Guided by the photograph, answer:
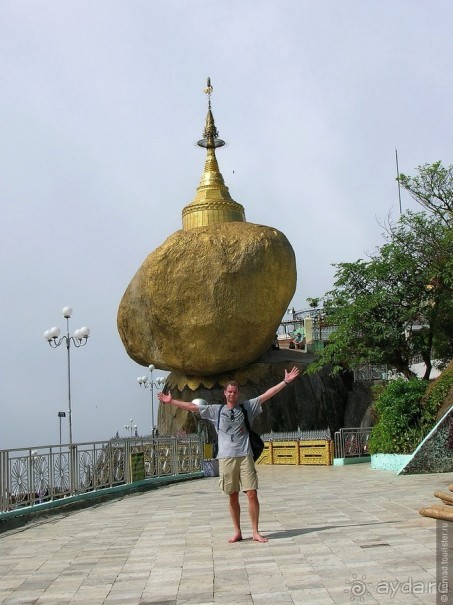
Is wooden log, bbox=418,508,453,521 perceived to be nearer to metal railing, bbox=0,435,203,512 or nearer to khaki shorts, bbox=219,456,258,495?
khaki shorts, bbox=219,456,258,495

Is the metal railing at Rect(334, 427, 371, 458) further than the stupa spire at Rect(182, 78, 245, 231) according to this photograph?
No

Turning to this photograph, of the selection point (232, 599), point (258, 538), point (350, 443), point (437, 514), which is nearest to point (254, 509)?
point (258, 538)

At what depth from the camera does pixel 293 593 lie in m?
4.77

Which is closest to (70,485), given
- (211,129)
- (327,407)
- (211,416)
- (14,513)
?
(14,513)

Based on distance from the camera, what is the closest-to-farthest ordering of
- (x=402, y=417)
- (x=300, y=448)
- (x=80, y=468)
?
(x=80, y=468)
(x=402, y=417)
(x=300, y=448)

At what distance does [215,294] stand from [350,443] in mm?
8471

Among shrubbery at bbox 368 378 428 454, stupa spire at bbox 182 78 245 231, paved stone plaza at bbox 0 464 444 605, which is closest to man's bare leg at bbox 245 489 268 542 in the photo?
paved stone plaza at bbox 0 464 444 605

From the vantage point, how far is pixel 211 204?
30.5 m

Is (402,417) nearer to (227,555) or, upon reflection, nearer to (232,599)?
(227,555)

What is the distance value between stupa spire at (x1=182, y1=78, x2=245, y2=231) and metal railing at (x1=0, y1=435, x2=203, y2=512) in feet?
47.2

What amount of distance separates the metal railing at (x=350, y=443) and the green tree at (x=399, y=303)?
2.88m

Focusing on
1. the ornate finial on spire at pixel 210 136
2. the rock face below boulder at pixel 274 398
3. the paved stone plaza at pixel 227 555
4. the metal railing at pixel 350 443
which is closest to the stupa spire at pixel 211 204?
the ornate finial on spire at pixel 210 136

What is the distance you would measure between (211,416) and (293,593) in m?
2.61

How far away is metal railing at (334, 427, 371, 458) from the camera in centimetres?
2094
